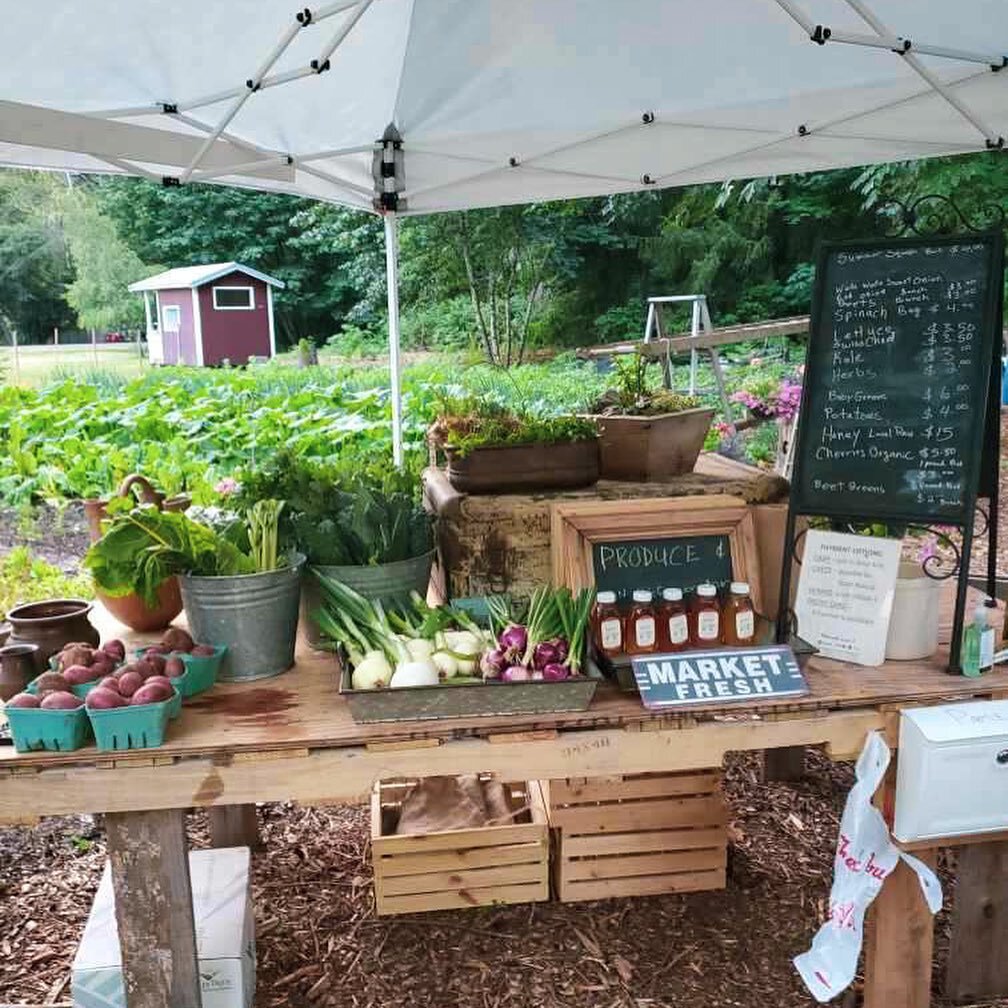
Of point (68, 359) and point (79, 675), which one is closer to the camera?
point (79, 675)

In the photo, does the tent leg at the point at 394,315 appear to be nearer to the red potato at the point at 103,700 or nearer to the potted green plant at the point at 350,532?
the potted green plant at the point at 350,532

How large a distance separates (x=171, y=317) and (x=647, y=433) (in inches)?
813

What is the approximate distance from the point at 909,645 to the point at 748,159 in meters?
2.41

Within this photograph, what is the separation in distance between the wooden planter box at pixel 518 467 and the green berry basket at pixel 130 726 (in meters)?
0.93

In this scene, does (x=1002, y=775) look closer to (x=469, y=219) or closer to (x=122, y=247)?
(x=469, y=219)

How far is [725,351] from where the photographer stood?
16453 millimetres

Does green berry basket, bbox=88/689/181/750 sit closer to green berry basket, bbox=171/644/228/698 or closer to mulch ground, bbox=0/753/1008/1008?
green berry basket, bbox=171/644/228/698

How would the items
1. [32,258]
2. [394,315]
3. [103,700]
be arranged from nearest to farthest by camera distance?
1. [103,700]
2. [394,315]
3. [32,258]

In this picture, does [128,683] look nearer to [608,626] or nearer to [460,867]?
[608,626]

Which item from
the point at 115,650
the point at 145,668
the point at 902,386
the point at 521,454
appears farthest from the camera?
the point at 521,454

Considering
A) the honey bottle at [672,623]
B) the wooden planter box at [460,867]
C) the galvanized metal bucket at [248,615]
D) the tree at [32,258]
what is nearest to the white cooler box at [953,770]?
the honey bottle at [672,623]

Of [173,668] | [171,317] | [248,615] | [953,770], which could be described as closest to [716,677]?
[953,770]

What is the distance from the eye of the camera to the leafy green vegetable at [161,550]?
1.90 m

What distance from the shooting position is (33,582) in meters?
5.30
